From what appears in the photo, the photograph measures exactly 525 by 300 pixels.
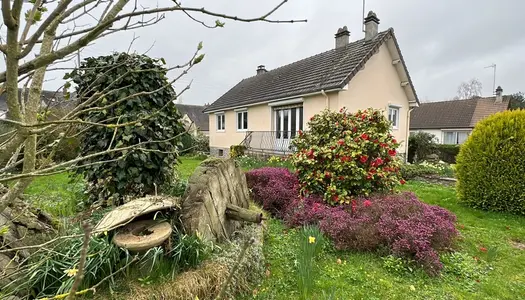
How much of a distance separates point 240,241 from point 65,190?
4.62 meters

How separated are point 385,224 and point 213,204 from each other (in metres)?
2.47

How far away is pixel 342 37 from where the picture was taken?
47.1 ft

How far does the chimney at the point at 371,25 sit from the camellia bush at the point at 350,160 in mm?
9149

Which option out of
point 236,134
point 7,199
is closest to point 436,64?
point 236,134

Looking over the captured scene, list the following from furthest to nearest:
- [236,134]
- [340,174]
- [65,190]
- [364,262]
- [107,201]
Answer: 1. [236,134]
2. [65,190]
3. [340,174]
4. [107,201]
5. [364,262]

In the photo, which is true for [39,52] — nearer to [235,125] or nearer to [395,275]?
[395,275]

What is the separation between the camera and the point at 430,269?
3250 millimetres

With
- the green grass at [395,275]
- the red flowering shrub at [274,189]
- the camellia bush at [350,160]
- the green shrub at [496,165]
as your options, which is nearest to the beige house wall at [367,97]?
the green shrub at [496,165]

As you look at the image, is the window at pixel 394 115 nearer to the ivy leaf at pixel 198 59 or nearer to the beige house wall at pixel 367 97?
the beige house wall at pixel 367 97

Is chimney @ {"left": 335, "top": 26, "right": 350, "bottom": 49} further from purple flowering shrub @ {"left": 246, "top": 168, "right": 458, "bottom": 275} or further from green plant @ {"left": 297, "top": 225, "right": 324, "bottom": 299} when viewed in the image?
green plant @ {"left": 297, "top": 225, "right": 324, "bottom": 299}

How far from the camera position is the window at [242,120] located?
17.1m

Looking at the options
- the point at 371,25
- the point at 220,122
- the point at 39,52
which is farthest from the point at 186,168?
the point at 371,25

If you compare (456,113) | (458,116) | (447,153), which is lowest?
(447,153)

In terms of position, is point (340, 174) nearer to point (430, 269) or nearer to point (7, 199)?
point (430, 269)
